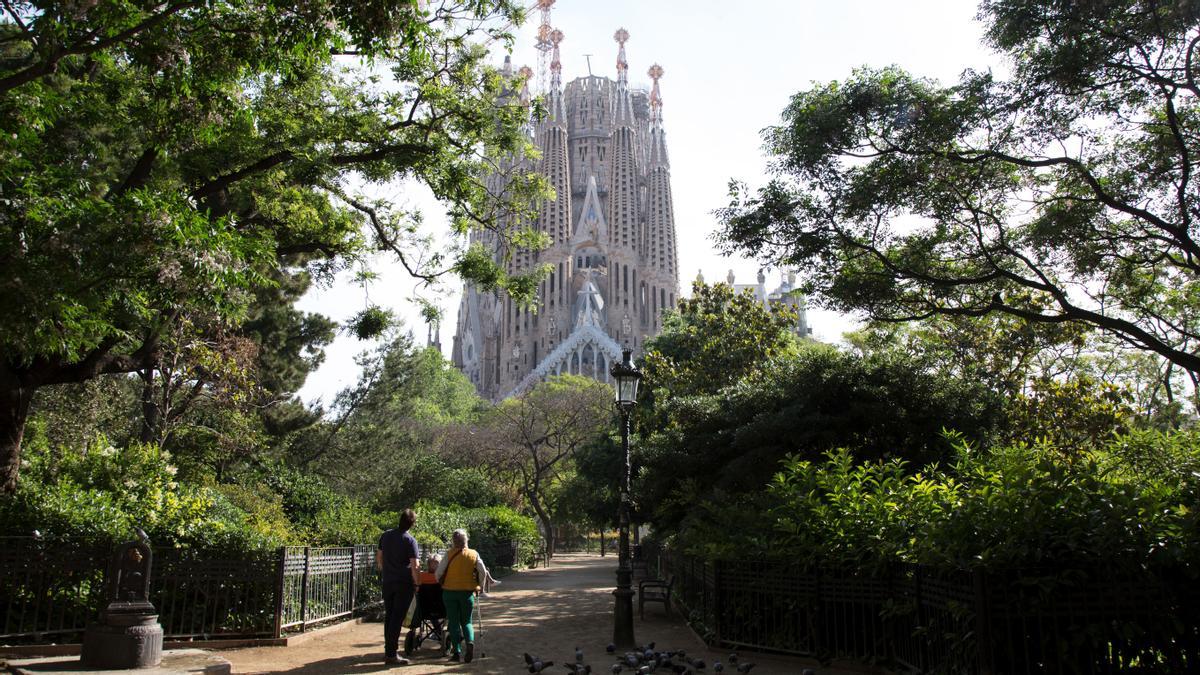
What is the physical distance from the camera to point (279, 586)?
9.80 metres

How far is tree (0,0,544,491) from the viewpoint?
7.22 m

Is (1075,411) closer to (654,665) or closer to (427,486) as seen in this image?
(654,665)

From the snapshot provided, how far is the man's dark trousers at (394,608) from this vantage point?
349 inches

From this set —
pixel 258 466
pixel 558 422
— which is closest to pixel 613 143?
pixel 558 422

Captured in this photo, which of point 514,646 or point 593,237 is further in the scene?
point 593,237

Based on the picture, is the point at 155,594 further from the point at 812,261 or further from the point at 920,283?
the point at 920,283

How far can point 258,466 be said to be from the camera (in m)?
19.2

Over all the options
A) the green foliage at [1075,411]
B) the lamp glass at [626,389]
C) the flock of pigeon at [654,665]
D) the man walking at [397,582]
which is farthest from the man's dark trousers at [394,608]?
the green foliage at [1075,411]

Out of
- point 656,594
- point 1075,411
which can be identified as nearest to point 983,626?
point 656,594

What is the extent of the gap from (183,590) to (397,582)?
2.54m

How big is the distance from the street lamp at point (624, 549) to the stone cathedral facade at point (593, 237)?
6767cm

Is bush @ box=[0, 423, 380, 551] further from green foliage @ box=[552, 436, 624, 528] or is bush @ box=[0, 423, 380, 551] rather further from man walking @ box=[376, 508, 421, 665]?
green foliage @ box=[552, 436, 624, 528]

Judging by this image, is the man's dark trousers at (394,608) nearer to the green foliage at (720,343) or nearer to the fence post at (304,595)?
the fence post at (304,595)

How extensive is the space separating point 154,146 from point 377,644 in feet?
21.2
